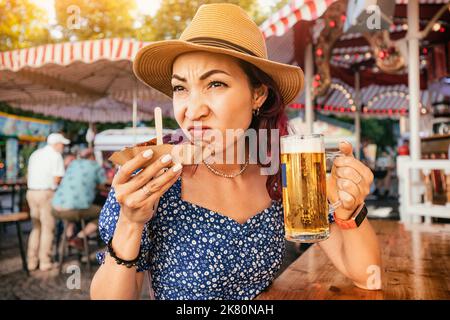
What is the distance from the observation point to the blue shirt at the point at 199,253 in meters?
1.32

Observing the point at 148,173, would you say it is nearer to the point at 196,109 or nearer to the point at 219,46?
the point at 196,109

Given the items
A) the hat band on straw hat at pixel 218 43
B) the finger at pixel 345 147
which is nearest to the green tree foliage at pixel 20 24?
the hat band on straw hat at pixel 218 43

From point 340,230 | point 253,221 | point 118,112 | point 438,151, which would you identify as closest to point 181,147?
point 253,221

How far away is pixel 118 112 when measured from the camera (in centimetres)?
1013

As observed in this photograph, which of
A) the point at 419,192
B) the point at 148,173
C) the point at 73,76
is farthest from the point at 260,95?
the point at 73,76

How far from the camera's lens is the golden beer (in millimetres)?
1133

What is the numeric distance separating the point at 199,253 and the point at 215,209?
0.58 ft

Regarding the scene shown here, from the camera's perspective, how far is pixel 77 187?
198 inches

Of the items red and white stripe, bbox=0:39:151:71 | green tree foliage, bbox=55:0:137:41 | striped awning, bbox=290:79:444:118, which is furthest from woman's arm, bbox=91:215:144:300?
green tree foliage, bbox=55:0:137:41

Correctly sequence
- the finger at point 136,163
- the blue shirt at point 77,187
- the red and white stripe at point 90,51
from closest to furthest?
the finger at point 136,163, the red and white stripe at point 90,51, the blue shirt at point 77,187

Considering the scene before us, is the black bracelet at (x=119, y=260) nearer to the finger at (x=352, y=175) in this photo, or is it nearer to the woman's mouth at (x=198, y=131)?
the woman's mouth at (x=198, y=131)

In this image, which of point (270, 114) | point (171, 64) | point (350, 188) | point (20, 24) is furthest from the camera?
point (20, 24)

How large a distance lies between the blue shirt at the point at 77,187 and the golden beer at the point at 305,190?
4.37 metres

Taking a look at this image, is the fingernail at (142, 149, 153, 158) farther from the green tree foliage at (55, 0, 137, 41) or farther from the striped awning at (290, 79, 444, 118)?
the green tree foliage at (55, 0, 137, 41)
